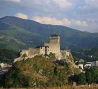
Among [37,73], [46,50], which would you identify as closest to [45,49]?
[46,50]

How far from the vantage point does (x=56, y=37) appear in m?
67.9

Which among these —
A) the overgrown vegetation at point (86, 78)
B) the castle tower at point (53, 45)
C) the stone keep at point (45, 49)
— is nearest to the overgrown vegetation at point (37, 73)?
the stone keep at point (45, 49)

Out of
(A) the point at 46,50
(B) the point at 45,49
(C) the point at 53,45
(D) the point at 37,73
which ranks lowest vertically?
(D) the point at 37,73

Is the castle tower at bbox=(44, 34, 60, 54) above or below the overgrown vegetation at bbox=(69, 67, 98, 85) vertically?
above

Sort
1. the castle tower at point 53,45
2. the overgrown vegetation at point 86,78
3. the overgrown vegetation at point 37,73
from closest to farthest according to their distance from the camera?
the overgrown vegetation at point 37,73, the overgrown vegetation at point 86,78, the castle tower at point 53,45

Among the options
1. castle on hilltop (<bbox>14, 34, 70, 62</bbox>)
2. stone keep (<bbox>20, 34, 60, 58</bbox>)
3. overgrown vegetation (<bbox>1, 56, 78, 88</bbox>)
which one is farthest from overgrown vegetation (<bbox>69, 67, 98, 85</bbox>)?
stone keep (<bbox>20, 34, 60, 58</bbox>)

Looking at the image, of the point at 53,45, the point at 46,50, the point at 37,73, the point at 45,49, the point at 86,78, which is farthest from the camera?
the point at 53,45

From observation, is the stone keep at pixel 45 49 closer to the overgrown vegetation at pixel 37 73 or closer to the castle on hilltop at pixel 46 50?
the castle on hilltop at pixel 46 50

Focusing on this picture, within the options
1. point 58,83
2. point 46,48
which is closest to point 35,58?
point 46,48

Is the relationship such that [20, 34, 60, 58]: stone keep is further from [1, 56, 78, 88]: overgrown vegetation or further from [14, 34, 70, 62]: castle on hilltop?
[1, 56, 78, 88]: overgrown vegetation

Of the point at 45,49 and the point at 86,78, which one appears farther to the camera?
the point at 45,49

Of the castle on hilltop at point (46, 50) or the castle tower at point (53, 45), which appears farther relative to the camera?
the castle tower at point (53, 45)

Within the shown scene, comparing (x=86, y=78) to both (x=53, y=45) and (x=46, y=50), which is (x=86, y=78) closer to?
(x=53, y=45)

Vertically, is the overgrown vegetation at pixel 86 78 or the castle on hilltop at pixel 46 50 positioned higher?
the castle on hilltop at pixel 46 50
